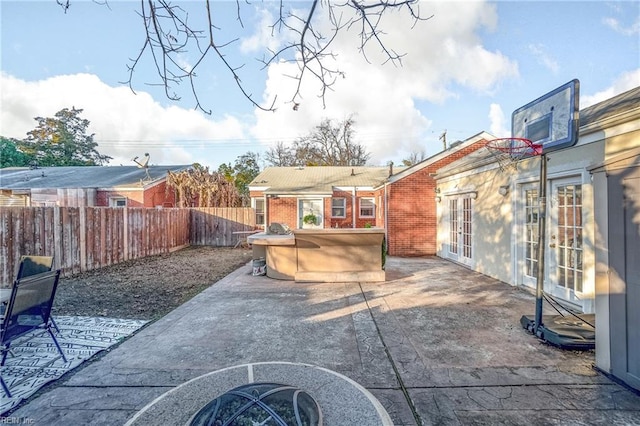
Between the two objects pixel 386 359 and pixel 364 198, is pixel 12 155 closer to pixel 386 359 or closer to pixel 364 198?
pixel 364 198

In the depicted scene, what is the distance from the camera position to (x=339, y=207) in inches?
652

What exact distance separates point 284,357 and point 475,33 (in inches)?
213

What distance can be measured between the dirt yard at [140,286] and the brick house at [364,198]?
5245 mm

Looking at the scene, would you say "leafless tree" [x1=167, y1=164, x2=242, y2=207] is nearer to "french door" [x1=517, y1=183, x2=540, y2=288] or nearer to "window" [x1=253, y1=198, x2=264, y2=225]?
"window" [x1=253, y1=198, x2=264, y2=225]

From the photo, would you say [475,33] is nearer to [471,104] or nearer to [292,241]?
[292,241]

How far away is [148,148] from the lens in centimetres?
3241

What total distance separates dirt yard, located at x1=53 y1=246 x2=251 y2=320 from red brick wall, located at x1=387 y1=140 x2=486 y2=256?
584 centimetres

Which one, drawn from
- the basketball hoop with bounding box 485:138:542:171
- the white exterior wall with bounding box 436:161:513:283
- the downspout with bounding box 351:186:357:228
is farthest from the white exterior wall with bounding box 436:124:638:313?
the downspout with bounding box 351:186:357:228

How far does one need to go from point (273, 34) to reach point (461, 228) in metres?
8.81

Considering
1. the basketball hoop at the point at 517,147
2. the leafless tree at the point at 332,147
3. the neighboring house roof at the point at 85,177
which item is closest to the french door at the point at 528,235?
the basketball hoop at the point at 517,147

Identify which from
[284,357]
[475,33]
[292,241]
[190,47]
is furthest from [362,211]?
[190,47]

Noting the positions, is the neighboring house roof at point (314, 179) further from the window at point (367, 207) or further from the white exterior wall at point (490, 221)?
the white exterior wall at point (490, 221)

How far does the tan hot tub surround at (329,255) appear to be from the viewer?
7.33 metres

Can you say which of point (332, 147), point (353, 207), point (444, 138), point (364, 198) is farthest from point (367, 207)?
point (332, 147)
